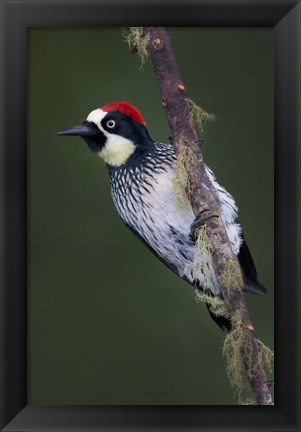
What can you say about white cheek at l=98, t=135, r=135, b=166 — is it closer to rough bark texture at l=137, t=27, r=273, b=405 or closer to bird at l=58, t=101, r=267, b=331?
bird at l=58, t=101, r=267, b=331

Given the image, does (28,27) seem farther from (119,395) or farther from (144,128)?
(119,395)

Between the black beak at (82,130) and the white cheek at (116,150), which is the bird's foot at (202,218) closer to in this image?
the white cheek at (116,150)

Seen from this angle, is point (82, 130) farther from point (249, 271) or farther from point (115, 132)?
point (249, 271)

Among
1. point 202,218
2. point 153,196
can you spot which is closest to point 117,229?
point 153,196

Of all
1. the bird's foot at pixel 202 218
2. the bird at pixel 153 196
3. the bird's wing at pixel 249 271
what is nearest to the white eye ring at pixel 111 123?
the bird at pixel 153 196

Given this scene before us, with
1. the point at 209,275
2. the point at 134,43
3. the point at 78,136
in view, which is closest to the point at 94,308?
the point at 209,275

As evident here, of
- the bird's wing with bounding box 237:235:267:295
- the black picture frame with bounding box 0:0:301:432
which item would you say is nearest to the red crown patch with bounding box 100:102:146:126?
the black picture frame with bounding box 0:0:301:432

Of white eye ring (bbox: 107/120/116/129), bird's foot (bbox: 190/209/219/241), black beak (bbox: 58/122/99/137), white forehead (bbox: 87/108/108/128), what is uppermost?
white forehead (bbox: 87/108/108/128)
